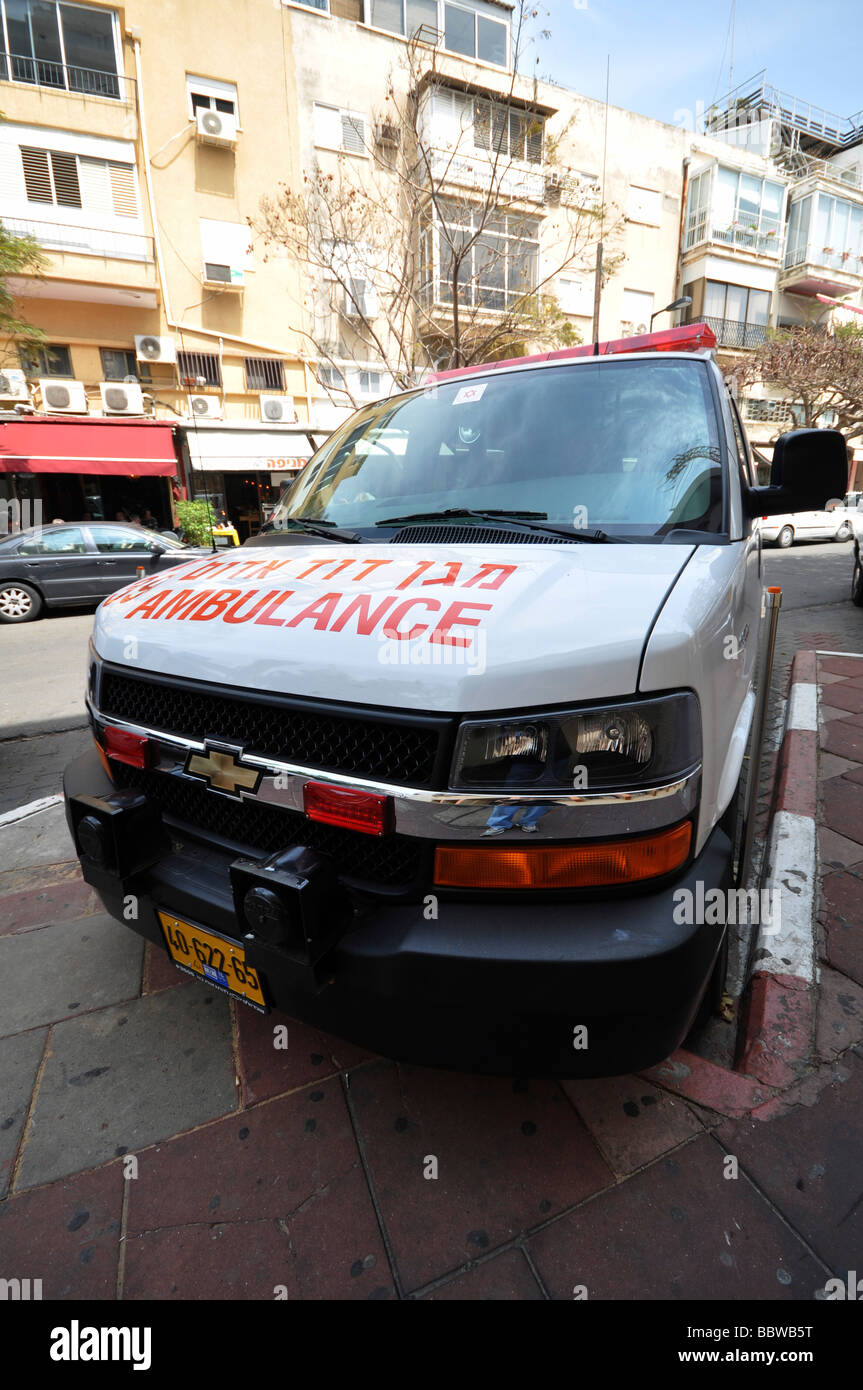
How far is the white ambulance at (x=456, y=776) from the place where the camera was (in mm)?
1289

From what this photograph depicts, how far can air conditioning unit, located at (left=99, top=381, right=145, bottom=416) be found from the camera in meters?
→ 15.7

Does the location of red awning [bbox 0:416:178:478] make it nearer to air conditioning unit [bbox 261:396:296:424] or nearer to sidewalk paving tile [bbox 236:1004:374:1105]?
air conditioning unit [bbox 261:396:296:424]

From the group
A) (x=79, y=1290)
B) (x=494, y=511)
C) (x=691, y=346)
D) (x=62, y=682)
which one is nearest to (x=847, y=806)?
(x=691, y=346)

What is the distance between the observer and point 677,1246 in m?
1.45

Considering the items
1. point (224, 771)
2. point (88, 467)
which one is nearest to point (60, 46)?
point (88, 467)

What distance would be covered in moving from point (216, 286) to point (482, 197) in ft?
24.0

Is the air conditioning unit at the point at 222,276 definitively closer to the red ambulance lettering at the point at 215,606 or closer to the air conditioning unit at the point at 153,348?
the air conditioning unit at the point at 153,348

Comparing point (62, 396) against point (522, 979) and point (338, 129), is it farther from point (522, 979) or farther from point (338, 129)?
point (522, 979)

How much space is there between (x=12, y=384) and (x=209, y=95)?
9.01 metres

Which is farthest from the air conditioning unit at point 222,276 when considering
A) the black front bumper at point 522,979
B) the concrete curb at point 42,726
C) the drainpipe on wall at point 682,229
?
the black front bumper at point 522,979

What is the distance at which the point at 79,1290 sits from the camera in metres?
1.44

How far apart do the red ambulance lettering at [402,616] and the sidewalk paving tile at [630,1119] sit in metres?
1.40

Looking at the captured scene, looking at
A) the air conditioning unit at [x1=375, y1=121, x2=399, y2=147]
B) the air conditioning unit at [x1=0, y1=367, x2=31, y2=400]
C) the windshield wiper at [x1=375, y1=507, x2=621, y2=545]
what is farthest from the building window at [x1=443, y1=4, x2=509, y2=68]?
the windshield wiper at [x1=375, y1=507, x2=621, y2=545]

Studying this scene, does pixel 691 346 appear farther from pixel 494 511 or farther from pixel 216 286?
pixel 216 286
